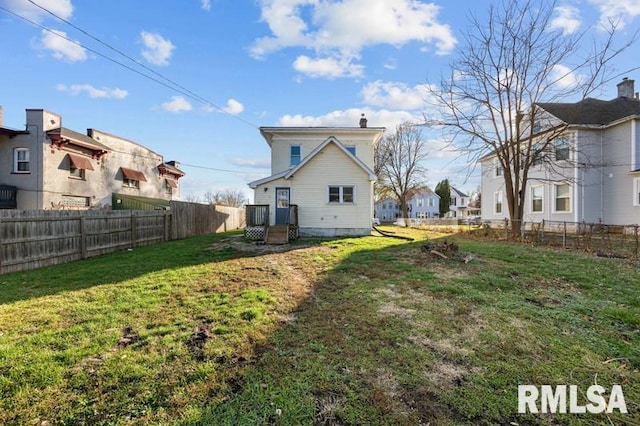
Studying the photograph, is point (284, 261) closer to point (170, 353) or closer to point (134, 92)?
point (170, 353)

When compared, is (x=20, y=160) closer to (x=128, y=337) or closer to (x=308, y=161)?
(x=308, y=161)

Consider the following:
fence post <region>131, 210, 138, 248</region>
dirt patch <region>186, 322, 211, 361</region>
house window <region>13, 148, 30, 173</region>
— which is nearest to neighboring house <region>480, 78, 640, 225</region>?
dirt patch <region>186, 322, 211, 361</region>

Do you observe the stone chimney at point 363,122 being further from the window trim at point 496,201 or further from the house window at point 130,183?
the house window at point 130,183

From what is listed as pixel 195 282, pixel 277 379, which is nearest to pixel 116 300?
pixel 195 282

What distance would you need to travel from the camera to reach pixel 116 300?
5.63m

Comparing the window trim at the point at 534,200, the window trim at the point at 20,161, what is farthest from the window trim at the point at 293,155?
the window trim at the point at 534,200

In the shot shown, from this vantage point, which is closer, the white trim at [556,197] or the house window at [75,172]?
the white trim at [556,197]

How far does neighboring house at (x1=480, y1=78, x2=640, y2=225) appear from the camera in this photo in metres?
16.3

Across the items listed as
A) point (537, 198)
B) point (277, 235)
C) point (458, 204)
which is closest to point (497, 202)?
point (537, 198)

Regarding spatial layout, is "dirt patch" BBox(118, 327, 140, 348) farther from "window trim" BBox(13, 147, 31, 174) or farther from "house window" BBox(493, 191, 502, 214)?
"house window" BBox(493, 191, 502, 214)

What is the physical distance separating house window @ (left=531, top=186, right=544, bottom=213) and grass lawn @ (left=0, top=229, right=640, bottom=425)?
15.3m

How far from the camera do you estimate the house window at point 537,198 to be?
800 inches
